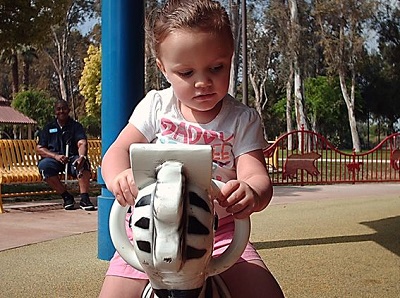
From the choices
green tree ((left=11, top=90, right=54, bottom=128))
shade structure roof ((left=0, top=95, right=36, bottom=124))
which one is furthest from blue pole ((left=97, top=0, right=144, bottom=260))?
green tree ((left=11, top=90, right=54, bottom=128))

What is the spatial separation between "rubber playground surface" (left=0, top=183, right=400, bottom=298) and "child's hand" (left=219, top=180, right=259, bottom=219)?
7.89 ft

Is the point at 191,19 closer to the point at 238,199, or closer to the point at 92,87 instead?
the point at 238,199

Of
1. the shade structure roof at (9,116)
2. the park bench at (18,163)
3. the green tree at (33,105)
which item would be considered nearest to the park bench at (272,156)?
the park bench at (18,163)

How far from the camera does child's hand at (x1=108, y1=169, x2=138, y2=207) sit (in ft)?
4.14

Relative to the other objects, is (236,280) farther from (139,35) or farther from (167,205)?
(139,35)

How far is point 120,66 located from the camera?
4.19 meters

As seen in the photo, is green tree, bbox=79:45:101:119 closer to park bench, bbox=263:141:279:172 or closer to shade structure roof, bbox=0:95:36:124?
shade structure roof, bbox=0:95:36:124

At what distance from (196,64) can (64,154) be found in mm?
6919

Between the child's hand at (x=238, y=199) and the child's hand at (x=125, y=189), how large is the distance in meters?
0.19

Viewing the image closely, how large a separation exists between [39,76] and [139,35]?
52.5 metres

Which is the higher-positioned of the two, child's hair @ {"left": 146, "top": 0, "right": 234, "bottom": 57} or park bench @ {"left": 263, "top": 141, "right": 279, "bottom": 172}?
child's hair @ {"left": 146, "top": 0, "right": 234, "bottom": 57}

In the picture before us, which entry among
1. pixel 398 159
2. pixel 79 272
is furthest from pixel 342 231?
pixel 398 159

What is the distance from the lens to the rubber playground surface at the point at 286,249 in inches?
148

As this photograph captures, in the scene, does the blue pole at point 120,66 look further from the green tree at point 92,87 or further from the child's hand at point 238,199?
the green tree at point 92,87
